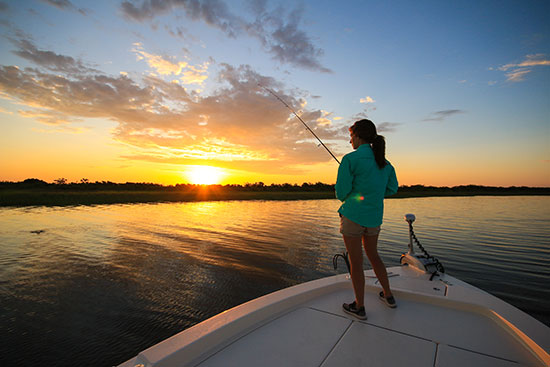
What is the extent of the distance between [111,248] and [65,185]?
49704 millimetres

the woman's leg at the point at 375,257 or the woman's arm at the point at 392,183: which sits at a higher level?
the woman's arm at the point at 392,183

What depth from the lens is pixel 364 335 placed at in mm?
2311

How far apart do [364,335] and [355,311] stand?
0.34 meters

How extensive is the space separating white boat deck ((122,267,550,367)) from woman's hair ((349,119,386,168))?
171cm

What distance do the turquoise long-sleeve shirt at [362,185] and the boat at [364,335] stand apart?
1.07 meters

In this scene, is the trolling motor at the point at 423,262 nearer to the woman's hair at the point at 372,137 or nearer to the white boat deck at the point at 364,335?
the white boat deck at the point at 364,335

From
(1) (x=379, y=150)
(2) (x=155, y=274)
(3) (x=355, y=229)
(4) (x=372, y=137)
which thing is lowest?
(2) (x=155, y=274)

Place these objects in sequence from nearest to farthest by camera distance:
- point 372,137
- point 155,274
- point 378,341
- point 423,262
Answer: point 378,341, point 372,137, point 423,262, point 155,274

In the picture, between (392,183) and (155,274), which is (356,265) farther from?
(155,274)

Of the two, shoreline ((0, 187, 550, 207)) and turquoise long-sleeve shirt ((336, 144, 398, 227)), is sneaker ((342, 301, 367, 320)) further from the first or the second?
shoreline ((0, 187, 550, 207))

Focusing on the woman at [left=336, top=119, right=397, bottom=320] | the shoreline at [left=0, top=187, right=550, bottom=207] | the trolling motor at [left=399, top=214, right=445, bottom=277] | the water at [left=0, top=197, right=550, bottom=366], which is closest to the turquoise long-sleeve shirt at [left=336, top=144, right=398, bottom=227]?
the woman at [left=336, top=119, right=397, bottom=320]

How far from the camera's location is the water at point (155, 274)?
10.9ft

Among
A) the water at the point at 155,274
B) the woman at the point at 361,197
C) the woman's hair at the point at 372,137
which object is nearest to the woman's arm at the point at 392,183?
the woman at the point at 361,197

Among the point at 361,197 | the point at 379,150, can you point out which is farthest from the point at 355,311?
the point at 379,150
